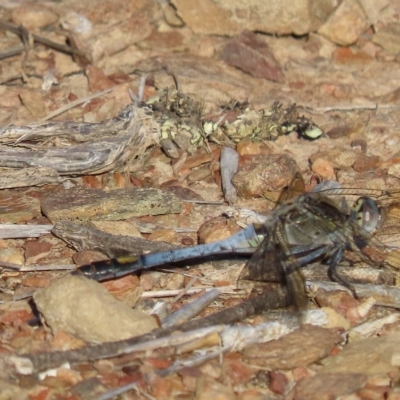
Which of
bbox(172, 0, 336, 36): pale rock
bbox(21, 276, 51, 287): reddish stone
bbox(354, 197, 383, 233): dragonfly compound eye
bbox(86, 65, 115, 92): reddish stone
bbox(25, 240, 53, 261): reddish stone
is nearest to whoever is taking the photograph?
bbox(21, 276, 51, 287): reddish stone

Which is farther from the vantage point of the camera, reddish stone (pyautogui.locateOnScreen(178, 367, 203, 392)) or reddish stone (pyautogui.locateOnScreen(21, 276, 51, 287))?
reddish stone (pyautogui.locateOnScreen(21, 276, 51, 287))

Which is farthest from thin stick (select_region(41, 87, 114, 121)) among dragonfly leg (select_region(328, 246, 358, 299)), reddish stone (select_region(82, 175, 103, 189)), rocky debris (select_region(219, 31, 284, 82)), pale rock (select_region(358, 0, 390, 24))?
dragonfly leg (select_region(328, 246, 358, 299))

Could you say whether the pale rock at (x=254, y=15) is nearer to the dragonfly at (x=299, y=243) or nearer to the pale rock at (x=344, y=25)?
the pale rock at (x=344, y=25)

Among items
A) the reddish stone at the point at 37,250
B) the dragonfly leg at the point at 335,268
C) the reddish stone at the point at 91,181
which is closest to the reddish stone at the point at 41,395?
the reddish stone at the point at 37,250

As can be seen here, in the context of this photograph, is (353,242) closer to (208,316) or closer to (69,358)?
(208,316)

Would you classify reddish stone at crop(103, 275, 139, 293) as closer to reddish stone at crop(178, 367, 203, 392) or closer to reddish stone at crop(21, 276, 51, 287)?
reddish stone at crop(21, 276, 51, 287)

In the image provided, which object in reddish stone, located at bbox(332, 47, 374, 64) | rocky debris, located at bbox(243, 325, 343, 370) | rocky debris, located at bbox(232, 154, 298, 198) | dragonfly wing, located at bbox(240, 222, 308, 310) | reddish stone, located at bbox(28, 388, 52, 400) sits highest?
reddish stone, located at bbox(332, 47, 374, 64)
